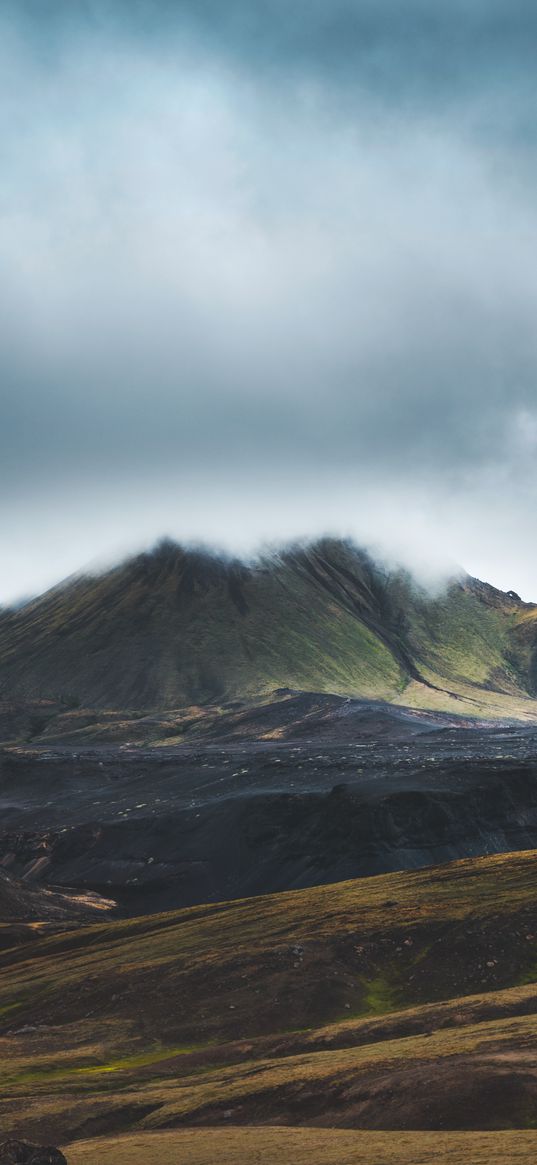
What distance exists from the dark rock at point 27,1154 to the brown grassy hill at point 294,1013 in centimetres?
1147

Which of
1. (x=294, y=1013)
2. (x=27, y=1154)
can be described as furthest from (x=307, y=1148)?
(x=294, y=1013)

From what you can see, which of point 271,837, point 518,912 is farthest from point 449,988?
point 271,837

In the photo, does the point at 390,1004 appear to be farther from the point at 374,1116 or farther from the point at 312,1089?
the point at 374,1116

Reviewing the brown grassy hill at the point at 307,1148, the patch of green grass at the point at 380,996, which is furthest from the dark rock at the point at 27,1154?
the patch of green grass at the point at 380,996

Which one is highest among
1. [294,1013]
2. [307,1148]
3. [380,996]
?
[307,1148]

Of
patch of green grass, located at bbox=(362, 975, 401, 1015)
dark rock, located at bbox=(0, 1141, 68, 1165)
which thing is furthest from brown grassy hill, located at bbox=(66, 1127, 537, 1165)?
patch of green grass, located at bbox=(362, 975, 401, 1015)

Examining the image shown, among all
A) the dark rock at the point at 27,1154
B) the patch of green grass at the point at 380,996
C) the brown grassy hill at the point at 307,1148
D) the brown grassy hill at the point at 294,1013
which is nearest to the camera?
the brown grassy hill at the point at 307,1148

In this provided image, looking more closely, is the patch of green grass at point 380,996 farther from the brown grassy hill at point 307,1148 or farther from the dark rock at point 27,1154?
the dark rock at point 27,1154

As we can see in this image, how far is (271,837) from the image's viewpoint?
198m

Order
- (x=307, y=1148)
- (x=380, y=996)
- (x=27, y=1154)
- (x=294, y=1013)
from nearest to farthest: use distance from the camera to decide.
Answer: (x=307, y=1148)
(x=27, y=1154)
(x=294, y=1013)
(x=380, y=996)

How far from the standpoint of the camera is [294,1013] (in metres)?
89.6

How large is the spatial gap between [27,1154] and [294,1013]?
46.1 m

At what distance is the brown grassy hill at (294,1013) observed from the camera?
5516cm

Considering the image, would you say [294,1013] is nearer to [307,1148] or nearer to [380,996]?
[380,996]
